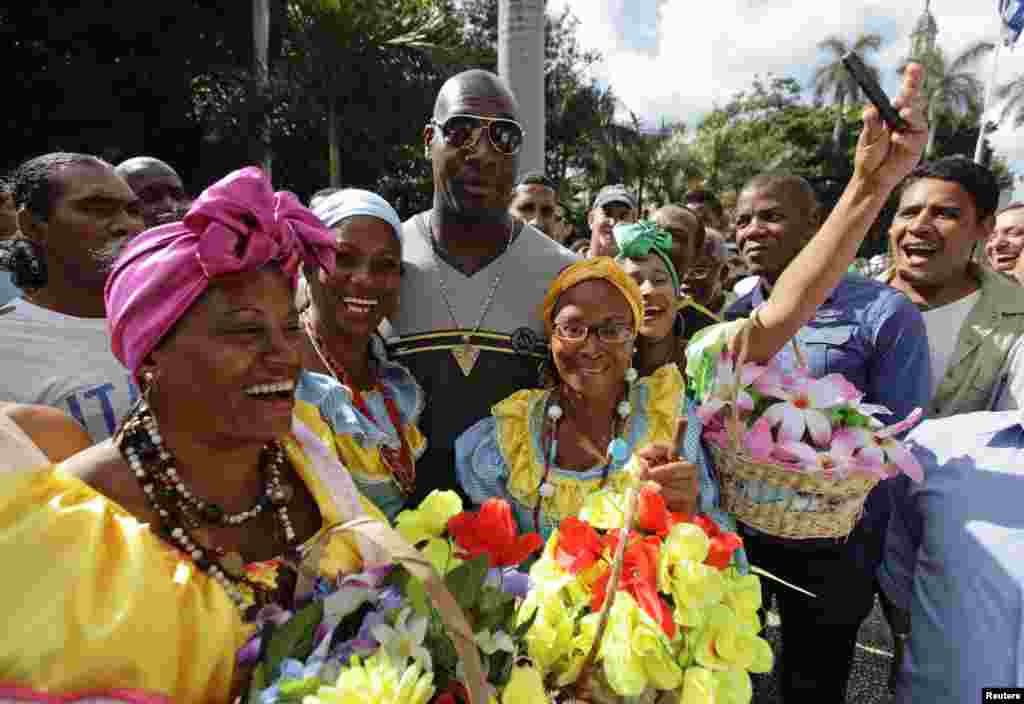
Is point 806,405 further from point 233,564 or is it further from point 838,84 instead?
point 838,84

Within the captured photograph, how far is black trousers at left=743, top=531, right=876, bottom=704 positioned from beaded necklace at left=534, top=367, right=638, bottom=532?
644mm

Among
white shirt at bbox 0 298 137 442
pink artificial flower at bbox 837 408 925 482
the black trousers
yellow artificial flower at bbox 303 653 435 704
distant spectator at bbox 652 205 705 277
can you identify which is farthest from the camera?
distant spectator at bbox 652 205 705 277

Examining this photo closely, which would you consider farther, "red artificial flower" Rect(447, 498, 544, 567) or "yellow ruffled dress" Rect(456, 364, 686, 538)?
"yellow ruffled dress" Rect(456, 364, 686, 538)

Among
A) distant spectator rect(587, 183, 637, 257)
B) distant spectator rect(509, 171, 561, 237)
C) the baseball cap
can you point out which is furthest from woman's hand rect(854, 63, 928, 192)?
distant spectator rect(509, 171, 561, 237)

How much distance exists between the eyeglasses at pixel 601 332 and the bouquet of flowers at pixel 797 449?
32 cm

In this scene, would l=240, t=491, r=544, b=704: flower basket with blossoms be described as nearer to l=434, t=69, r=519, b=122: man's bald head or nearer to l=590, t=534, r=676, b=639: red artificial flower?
l=590, t=534, r=676, b=639: red artificial flower

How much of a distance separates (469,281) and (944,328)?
2062mm

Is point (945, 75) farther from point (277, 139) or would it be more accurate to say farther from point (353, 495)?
point (353, 495)

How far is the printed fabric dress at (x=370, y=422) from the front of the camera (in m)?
2.03

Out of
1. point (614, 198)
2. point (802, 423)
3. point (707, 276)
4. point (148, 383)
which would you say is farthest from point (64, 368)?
point (614, 198)

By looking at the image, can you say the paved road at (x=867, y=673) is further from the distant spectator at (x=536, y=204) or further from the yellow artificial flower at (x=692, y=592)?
the distant spectator at (x=536, y=204)

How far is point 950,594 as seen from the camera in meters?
2.02

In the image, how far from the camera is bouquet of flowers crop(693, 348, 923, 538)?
6.24ft

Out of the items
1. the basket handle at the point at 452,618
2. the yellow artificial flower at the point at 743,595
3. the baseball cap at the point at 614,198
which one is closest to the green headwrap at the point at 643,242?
the yellow artificial flower at the point at 743,595
